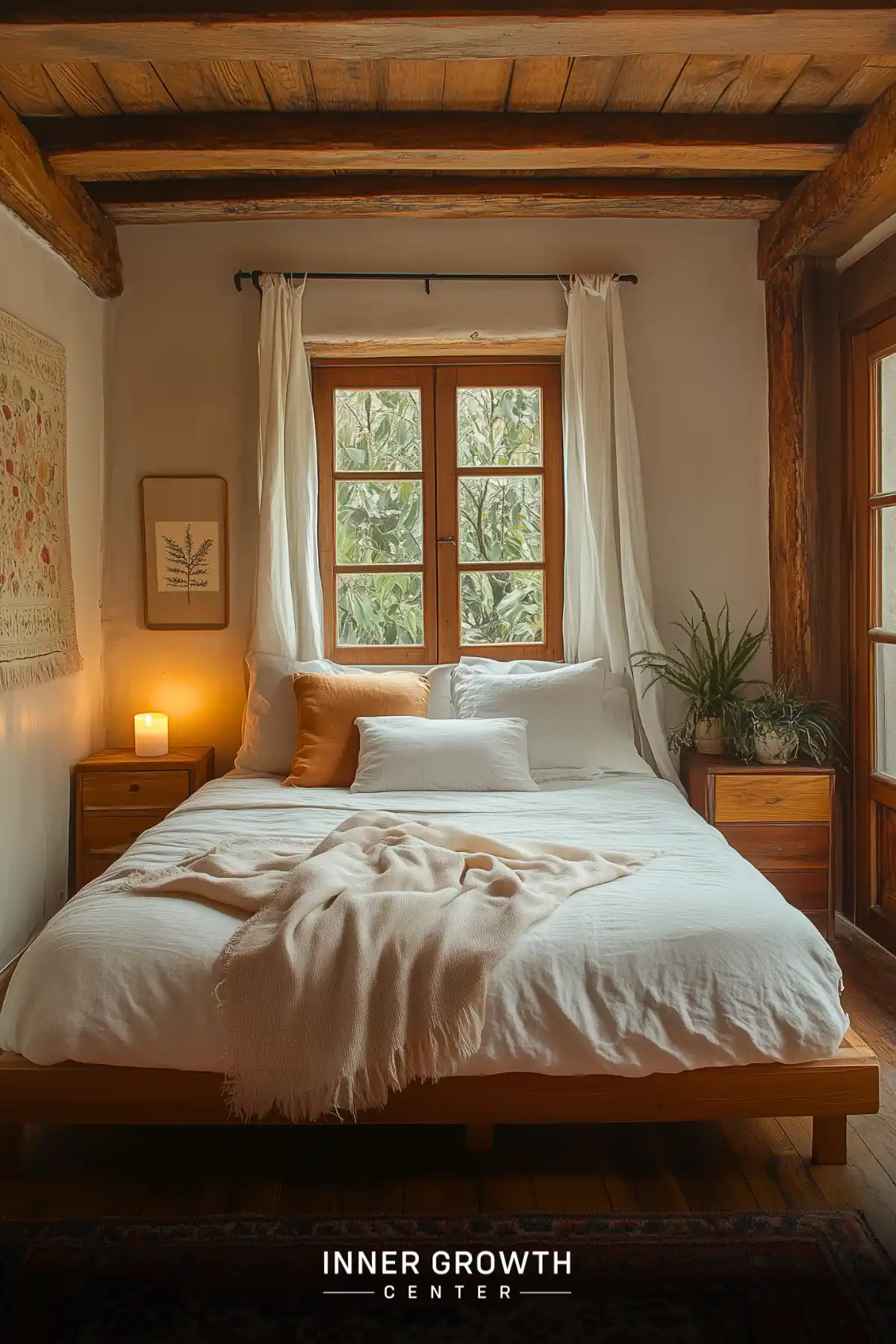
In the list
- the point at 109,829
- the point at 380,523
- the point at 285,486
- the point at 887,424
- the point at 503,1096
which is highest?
the point at 887,424

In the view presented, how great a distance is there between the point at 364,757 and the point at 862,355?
225 centimetres

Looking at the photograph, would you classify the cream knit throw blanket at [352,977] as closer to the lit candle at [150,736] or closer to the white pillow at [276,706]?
the white pillow at [276,706]

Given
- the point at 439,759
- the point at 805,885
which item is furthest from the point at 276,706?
the point at 805,885

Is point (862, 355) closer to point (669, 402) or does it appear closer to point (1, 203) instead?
point (669, 402)

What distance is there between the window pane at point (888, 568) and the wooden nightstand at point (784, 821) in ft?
1.85

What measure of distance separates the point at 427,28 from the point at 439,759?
2103 mm

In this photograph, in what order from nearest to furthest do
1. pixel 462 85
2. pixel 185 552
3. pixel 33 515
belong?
pixel 462 85 → pixel 33 515 → pixel 185 552

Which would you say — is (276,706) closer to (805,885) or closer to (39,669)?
(39,669)

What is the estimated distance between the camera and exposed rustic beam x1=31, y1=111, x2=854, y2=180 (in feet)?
11.5

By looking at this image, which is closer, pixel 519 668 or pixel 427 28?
pixel 427 28

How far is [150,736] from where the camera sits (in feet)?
13.6

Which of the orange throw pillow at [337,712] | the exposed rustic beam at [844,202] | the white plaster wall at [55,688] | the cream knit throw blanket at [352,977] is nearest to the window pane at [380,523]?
the orange throw pillow at [337,712]

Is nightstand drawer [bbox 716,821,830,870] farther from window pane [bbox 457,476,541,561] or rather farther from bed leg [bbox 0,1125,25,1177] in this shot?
bed leg [bbox 0,1125,25,1177]

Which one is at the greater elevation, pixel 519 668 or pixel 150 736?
pixel 519 668
